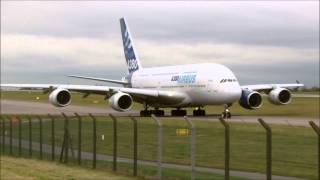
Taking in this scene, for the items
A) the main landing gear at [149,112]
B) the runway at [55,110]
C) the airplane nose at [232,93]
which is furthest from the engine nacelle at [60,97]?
the airplane nose at [232,93]

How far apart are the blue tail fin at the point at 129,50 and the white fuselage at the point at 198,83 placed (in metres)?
6.19

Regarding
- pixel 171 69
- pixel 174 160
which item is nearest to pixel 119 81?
pixel 171 69

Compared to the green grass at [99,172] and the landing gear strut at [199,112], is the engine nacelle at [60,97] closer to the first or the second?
the landing gear strut at [199,112]

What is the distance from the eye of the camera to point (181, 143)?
74.6 feet

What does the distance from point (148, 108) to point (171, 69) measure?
360cm

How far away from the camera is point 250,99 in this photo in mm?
46344

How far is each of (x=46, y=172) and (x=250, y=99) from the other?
3075 cm

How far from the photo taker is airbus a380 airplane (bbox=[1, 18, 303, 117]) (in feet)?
140

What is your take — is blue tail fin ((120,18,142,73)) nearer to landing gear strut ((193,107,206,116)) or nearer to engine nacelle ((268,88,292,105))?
landing gear strut ((193,107,206,116))

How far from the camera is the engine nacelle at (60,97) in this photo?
44375 millimetres

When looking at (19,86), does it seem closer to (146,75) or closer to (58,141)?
(146,75)

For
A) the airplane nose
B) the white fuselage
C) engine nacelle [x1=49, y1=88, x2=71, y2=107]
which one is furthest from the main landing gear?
the airplane nose

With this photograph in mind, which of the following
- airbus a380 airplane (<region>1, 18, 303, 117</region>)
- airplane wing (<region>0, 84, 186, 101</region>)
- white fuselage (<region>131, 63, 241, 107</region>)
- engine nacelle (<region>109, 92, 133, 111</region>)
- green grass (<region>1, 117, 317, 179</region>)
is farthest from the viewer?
airplane wing (<region>0, 84, 186, 101</region>)

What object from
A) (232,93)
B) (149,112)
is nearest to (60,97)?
(149,112)
